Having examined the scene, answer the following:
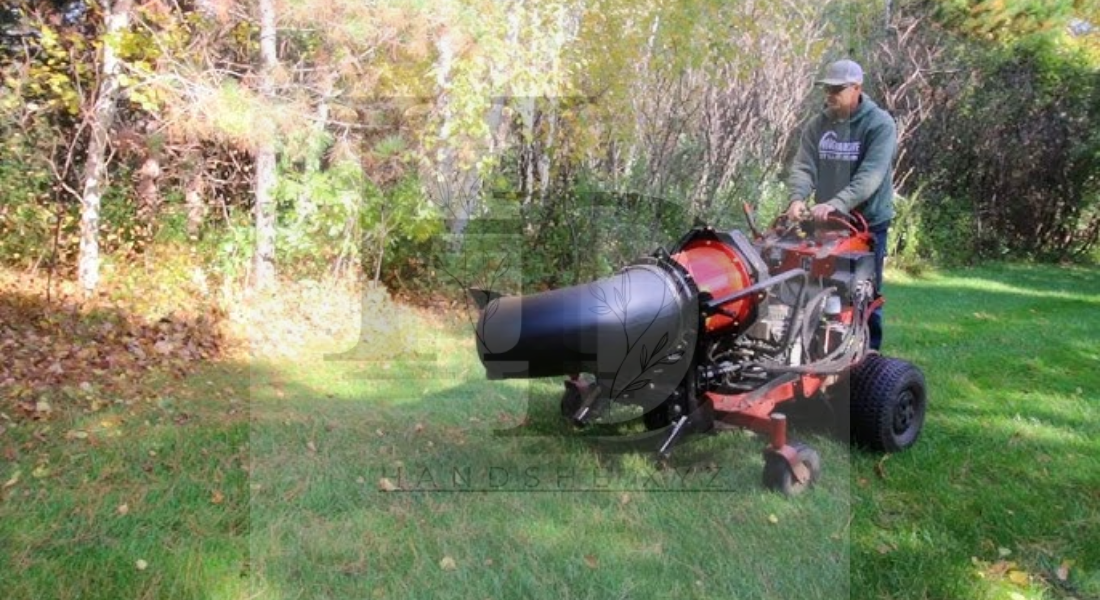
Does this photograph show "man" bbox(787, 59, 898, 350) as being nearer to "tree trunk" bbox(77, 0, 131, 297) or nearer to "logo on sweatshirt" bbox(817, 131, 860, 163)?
"logo on sweatshirt" bbox(817, 131, 860, 163)

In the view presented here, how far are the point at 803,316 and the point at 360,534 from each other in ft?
6.56

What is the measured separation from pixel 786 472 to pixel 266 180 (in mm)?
4488

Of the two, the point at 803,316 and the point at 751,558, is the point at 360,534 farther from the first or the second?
the point at 803,316

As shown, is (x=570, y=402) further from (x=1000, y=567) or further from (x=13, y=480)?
(x=13, y=480)

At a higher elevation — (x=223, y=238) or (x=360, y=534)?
(x=223, y=238)

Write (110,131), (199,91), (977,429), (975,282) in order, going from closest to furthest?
1. (977,429)
2. (199,91)
3. (110,131)
4. (975,282)

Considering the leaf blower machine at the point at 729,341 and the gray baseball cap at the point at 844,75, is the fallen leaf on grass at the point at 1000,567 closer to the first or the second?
the leaf blower machine at the point at 729,341

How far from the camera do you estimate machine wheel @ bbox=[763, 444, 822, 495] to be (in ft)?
10.9

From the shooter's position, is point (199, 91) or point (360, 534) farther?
point (199, 91)

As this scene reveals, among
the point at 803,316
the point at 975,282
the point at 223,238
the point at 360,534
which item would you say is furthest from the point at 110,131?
the point at 975,282

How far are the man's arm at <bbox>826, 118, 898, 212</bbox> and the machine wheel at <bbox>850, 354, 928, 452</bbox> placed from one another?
0.76 metres

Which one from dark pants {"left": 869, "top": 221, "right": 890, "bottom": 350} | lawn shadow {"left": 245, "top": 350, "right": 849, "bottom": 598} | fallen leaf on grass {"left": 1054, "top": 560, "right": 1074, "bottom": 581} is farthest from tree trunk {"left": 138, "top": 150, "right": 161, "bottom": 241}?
fallen leaf on grass {"left": 1054, "top": 560, "right": 1074, "bottom": 581}

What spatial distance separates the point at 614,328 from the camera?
2969mm

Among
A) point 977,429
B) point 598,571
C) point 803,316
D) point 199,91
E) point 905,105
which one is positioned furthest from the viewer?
point 905,105
